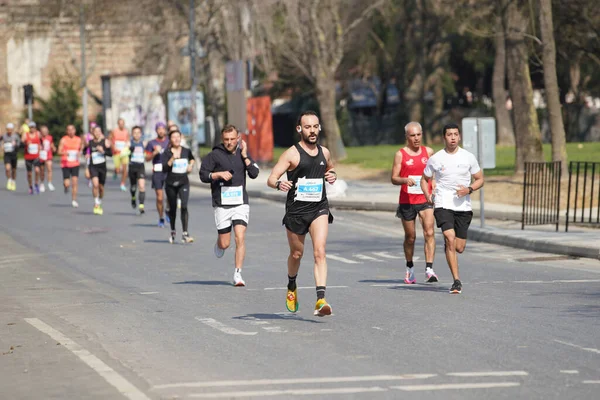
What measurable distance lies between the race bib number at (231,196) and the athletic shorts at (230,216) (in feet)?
0.17

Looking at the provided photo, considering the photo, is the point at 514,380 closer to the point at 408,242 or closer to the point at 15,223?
the point at 408,242

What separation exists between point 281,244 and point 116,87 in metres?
41.1

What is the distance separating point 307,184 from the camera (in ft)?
40.1

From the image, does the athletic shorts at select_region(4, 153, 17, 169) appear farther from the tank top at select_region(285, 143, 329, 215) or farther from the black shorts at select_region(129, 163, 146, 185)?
the tank top at select_region(285, 143, 329, 215)

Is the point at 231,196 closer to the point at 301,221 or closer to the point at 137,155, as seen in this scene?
the point at 301,221

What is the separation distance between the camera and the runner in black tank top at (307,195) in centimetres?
1204

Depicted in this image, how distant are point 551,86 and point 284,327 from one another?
19.3 m

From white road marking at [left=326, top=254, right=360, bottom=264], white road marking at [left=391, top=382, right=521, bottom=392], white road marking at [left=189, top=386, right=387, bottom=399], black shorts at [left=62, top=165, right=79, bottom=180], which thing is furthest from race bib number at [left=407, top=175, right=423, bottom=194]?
black shorts at [left=62, top=165, right=79, bottom=180]

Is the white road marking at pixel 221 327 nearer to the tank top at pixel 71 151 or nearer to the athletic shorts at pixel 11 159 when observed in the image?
the tank top at pixel 71 151

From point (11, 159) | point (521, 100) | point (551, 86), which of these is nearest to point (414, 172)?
point (551, 86)

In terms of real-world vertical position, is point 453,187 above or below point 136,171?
above

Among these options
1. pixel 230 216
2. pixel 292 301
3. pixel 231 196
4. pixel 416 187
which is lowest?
pixel 292 301

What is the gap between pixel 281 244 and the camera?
71.0 feet

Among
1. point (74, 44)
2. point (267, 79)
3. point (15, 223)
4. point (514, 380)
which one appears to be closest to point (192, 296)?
point (514, 380)
